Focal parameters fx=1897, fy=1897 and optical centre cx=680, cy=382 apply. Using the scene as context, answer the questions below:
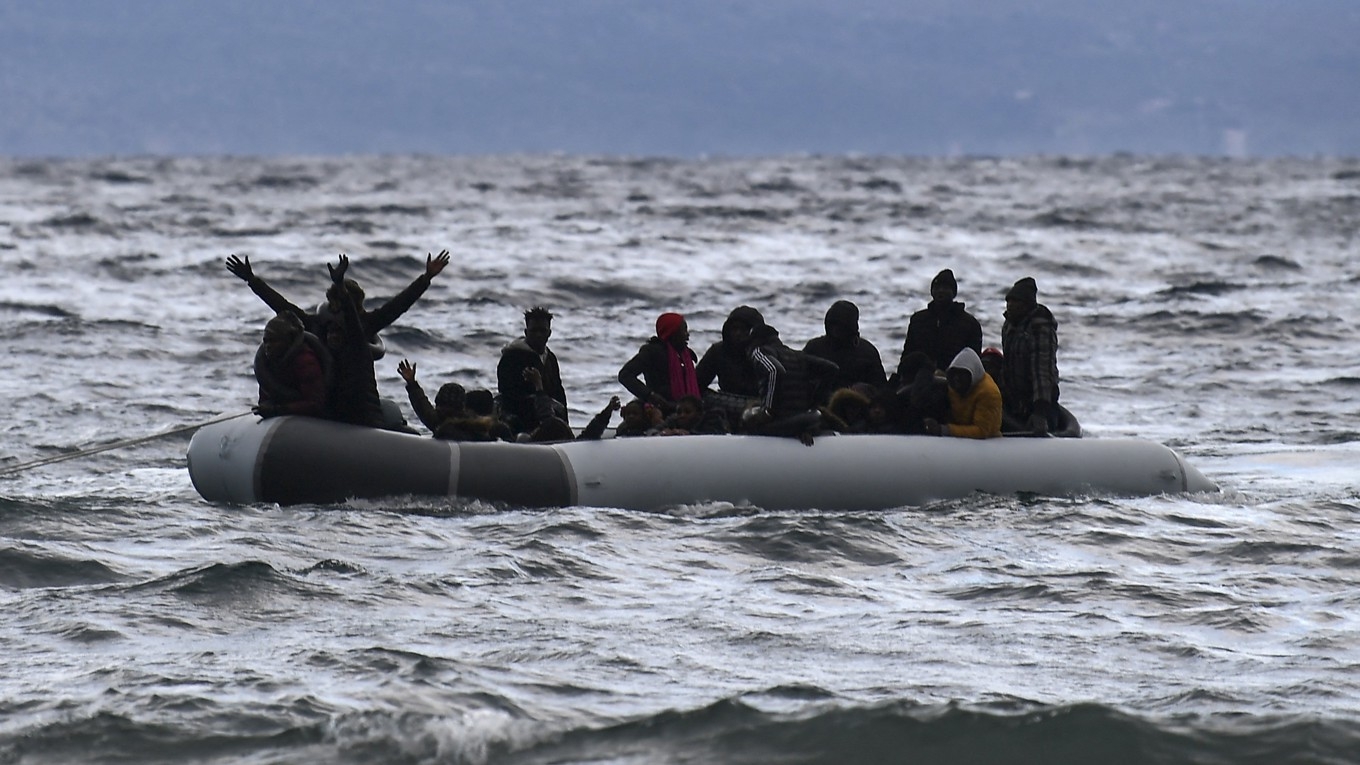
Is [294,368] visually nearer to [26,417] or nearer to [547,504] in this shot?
[547,504]

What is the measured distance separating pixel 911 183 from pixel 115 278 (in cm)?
5183

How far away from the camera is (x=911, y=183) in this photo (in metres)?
78.4

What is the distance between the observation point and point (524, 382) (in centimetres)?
1299

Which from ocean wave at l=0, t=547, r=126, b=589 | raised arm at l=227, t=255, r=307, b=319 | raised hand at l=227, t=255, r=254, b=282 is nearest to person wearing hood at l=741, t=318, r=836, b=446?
raised arm at l=227, t=255, r=307, b=319

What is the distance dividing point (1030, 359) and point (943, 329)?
2.16 feet

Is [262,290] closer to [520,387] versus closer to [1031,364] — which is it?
[520,387]

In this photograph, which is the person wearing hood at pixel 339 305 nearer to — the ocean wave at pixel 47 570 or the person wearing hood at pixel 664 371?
the person wearing hood at pixel 664 371

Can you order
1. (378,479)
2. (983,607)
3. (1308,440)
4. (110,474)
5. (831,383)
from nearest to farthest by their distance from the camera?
(983,607) < (378,479) < (831,383) < (110,474) < (1308,440)

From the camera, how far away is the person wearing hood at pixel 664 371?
13.2m

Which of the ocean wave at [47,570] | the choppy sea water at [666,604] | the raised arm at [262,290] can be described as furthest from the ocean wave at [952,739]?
the raised arm at [262,290]

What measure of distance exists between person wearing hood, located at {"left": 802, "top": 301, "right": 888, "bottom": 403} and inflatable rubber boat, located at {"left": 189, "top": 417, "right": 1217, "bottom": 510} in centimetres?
65

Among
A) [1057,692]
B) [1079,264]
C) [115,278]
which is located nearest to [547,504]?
[1057,692]

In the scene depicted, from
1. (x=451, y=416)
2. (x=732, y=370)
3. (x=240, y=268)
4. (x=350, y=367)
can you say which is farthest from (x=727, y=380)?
(x=240, y=268)

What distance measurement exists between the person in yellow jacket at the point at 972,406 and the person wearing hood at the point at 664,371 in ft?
5.71
